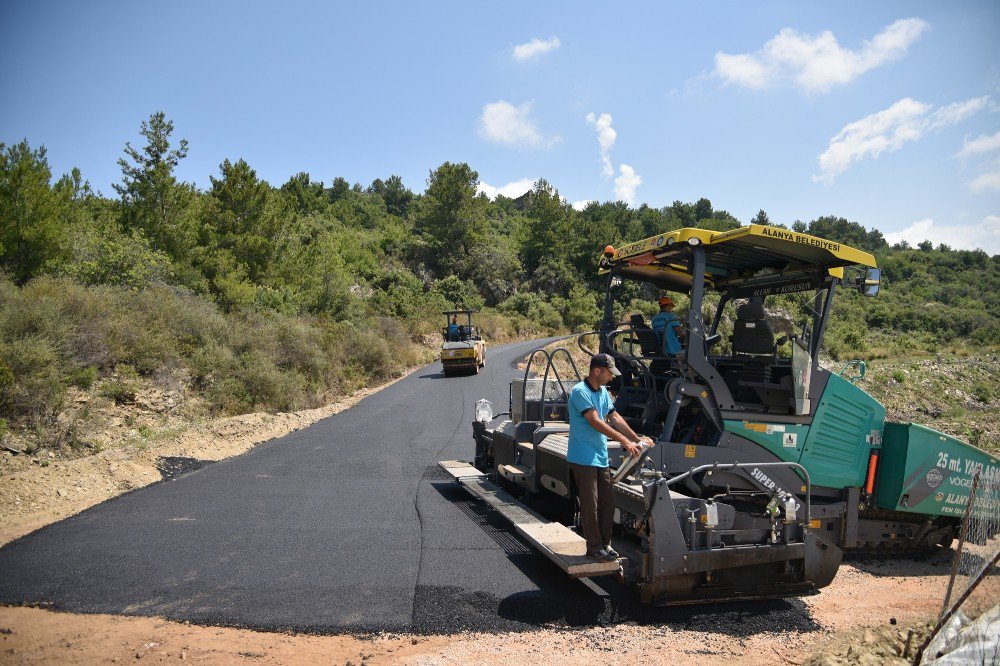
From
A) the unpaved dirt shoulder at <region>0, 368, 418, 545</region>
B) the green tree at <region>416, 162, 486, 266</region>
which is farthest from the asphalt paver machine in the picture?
the green tree at <region>416, 162, 486, 266</region>

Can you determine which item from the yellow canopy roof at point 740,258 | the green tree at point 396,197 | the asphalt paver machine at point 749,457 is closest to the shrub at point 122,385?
the asphalt paver machine at point 749,457

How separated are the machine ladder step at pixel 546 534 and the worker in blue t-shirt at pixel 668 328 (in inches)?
74.0

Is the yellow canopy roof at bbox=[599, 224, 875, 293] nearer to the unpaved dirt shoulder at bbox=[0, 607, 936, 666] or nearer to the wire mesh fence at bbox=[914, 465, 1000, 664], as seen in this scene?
the wire mesh fence at bbox=[914, 465, 1000, 664]

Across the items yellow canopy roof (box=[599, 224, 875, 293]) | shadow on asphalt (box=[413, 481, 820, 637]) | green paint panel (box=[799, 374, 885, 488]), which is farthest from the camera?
green paint panel (box=[799, 374, 885, 488])

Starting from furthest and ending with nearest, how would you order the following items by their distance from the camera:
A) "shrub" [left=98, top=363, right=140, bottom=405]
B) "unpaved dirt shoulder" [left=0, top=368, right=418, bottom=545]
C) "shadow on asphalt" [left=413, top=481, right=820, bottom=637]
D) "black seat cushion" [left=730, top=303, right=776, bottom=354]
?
1. "shrub" [left=98, top=363, right=140, bottom=405]
2. "unpaved dirt shoulder" [left=0, top=368, right=418, bottom=545]
3. "black seat cushion" [left=730, top=303, right=776, bottom=354]
4. "shadow on asphalt" [left=413, top=481, right=820, bottom=637]

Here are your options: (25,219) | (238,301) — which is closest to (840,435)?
(25,219)

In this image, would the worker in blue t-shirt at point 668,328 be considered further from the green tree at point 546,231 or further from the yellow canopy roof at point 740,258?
the green tree at point 546,231

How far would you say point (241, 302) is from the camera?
2377 cm

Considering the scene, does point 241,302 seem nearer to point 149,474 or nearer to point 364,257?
point 149,474

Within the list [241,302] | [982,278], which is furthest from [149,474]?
[982,278]

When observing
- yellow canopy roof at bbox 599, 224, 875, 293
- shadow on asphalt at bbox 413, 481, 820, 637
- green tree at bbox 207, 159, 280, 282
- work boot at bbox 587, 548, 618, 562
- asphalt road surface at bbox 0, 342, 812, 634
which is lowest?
asphalt road surface at bbox 0, 342, 812, 634

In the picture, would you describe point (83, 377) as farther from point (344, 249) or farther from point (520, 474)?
point (344, 249)

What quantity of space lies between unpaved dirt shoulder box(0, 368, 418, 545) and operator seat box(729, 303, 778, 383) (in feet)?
24.2

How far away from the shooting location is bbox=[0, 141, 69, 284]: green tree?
1645 centimetres
